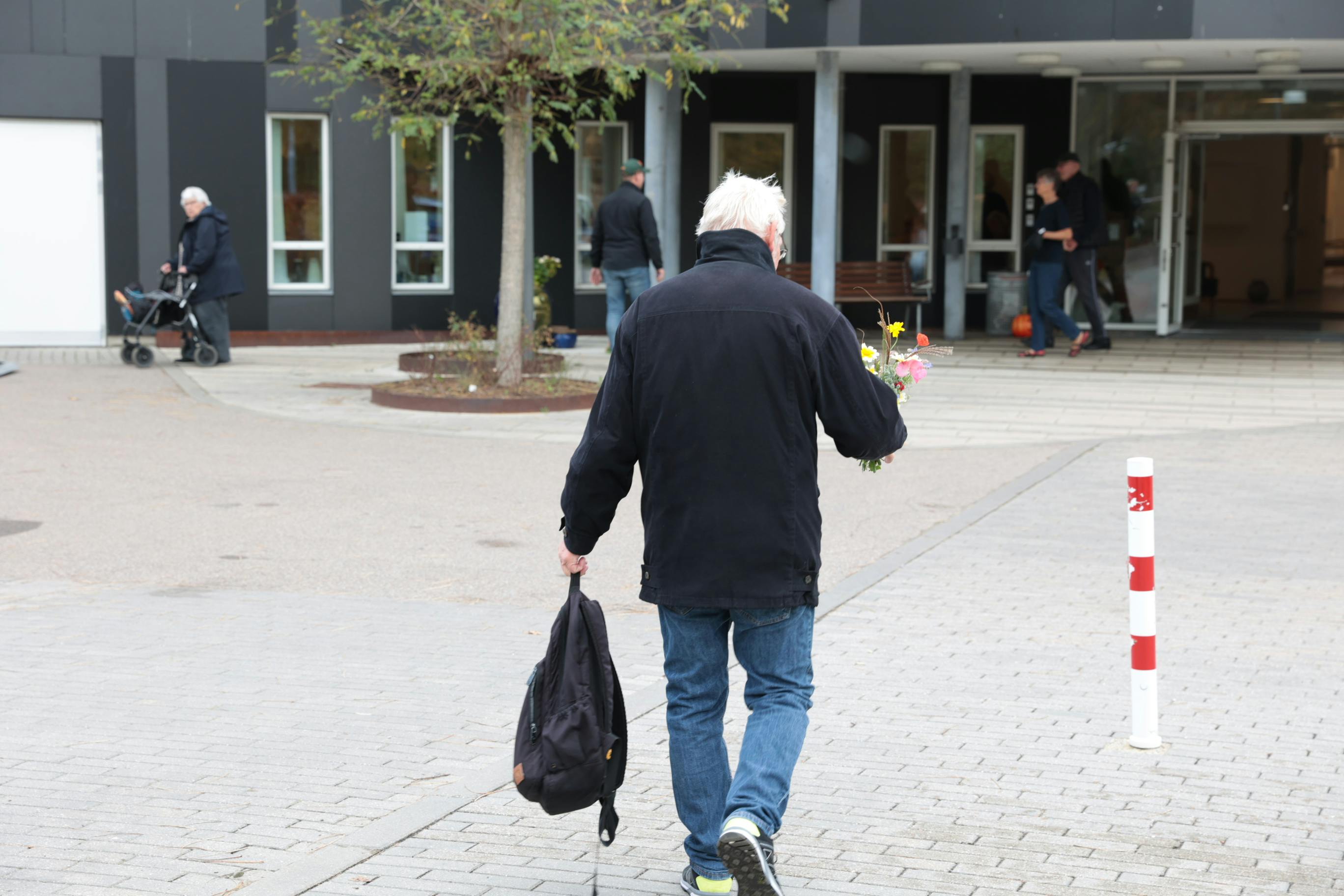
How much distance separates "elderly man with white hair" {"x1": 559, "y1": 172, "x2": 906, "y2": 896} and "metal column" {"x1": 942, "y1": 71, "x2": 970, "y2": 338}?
1603cm

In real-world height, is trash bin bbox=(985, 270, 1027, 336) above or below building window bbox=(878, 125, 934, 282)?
below

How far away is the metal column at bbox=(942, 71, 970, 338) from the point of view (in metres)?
19.4

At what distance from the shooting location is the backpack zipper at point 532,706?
3742 millimetres

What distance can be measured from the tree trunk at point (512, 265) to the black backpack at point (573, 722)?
10.5m

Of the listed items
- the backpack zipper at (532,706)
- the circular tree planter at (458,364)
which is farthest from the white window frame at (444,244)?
the backpack zipper at (532,706)

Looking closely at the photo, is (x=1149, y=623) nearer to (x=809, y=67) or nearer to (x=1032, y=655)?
(x=1032, y=655)

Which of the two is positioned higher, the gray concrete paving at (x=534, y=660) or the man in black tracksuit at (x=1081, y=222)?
the man in black tracksuit at (x=1081, y=222)

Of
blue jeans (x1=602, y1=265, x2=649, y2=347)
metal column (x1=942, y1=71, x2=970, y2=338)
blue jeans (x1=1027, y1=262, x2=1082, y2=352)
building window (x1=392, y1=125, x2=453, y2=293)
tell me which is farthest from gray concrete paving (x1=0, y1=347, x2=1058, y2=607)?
metal column (x1=942, y1=71, x2=970, y2=338)

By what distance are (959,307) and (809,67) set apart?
346 centimetres

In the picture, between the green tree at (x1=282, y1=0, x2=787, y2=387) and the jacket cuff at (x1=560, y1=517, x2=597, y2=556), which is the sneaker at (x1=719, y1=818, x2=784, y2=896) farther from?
the green tree at (x1=282, y1=0, x2=787, y2=387)

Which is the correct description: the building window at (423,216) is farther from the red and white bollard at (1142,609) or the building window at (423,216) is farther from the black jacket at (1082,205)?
the red and white bollard at (1142,609)

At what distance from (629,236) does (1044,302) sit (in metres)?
4.84

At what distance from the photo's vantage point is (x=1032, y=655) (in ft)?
20.5

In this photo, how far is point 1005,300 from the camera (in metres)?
20.7
